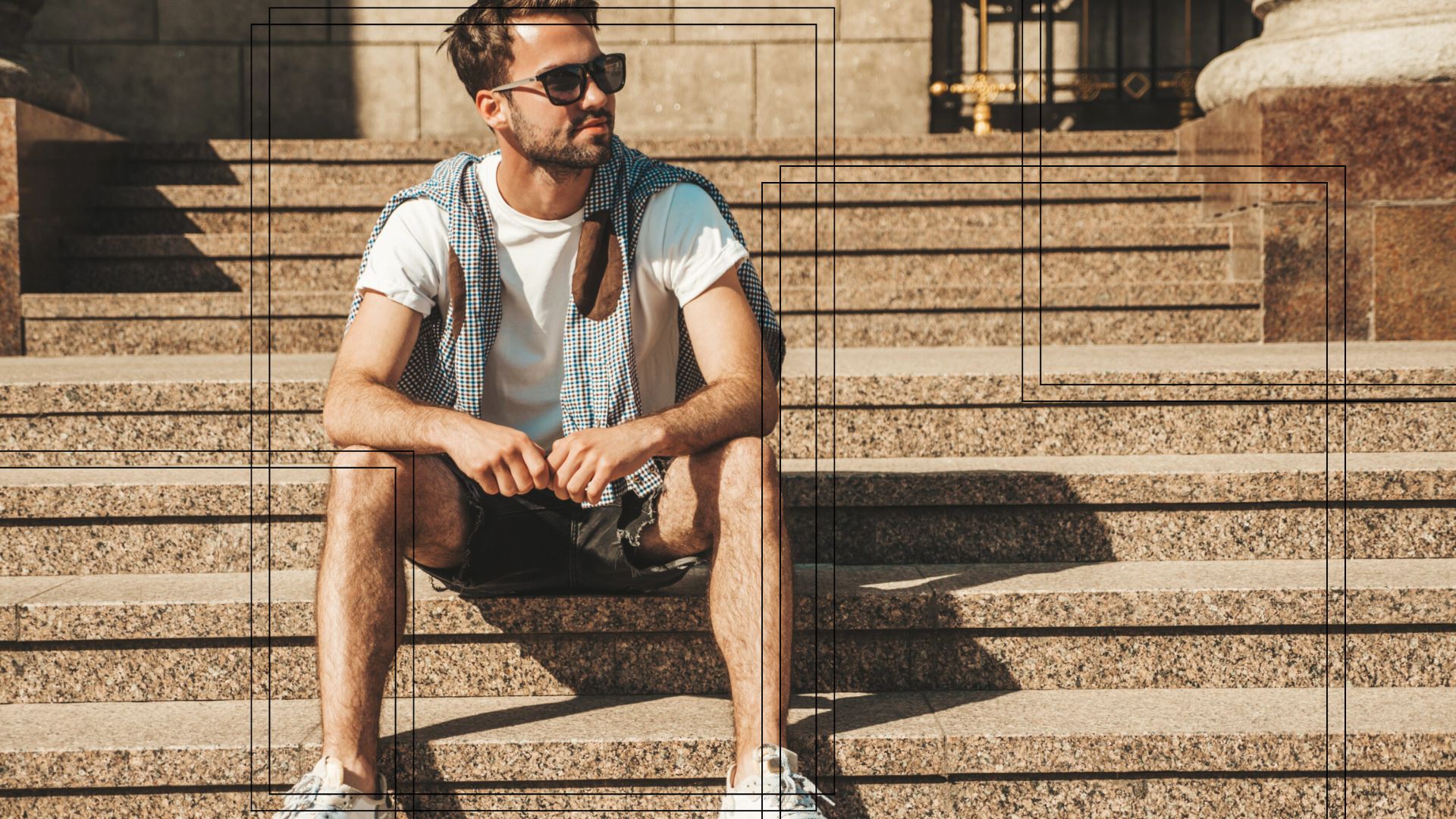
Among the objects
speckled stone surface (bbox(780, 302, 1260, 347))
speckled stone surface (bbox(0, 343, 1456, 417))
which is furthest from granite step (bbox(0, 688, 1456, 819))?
speckled stone surface (bbox(780, 302, 1260, 347))

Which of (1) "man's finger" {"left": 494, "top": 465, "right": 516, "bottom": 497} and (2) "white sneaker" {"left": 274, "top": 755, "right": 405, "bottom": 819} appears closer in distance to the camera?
(2) "white sneaker" {"left": 274, "top": 755, "right": 405, "bottom": 819}

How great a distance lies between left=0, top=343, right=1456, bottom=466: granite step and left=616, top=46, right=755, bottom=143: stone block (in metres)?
4.73

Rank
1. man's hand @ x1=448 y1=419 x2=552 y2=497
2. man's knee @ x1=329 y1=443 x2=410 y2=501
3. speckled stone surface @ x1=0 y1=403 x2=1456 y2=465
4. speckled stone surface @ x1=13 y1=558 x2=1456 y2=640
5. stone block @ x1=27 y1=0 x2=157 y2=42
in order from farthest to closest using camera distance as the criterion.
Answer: stone block @ x1=27 y1=0 x2=157 y2=42
speckled stone surface @ x1=0 y1=403 x2=1456 y2=465
speckled stone surface @ x1=13 y1=558 x2=1456 y2=640
man's knee @ x1=329 y1=443 x2=410 y2=501
man's hand @ x1=448 y1=419 x2=552 y2=497

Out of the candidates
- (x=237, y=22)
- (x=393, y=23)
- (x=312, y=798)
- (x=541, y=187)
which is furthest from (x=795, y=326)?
(x=237, y=22)

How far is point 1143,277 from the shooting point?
577cm

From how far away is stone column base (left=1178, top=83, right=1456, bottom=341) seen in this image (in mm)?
5297

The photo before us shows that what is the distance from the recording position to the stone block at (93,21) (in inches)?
322

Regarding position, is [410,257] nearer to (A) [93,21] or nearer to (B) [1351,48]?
(B) [1351,48]

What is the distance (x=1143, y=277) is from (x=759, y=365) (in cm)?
341

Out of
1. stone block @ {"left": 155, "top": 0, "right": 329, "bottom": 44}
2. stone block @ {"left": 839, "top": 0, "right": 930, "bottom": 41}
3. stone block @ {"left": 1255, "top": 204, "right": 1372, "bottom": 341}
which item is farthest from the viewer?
stone block @ {"left": 839, "top": 0, "right": 930, "bottom": 41}

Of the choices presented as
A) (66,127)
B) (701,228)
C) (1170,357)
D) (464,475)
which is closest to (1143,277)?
(1170,357)

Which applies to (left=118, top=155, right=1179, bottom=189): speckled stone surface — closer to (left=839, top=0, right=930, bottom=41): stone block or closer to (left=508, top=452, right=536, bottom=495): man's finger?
(left=839, top=0, right=930, bottom=41): stone block

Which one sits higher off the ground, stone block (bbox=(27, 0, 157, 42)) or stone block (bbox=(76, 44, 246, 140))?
stone block (bbox=(27, 0, 157, 42))

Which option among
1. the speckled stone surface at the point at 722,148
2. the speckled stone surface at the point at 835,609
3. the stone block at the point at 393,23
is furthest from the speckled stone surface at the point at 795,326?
the stone block at the point at 393,23
